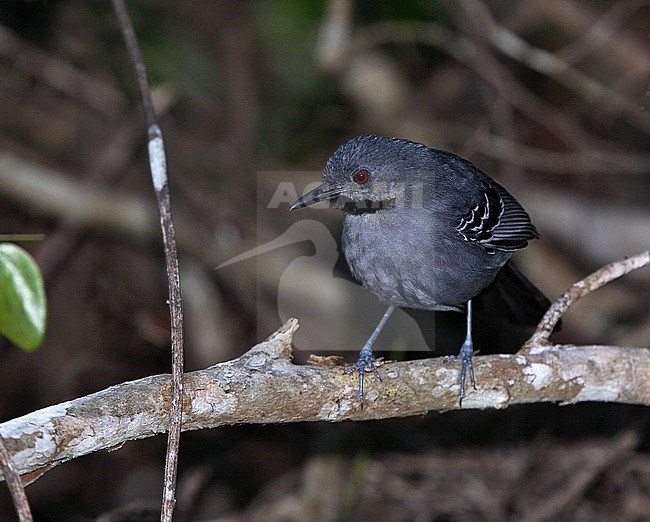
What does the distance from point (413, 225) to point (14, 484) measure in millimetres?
2096

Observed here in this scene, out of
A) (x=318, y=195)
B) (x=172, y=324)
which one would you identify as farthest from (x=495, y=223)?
(x=172, y=324)

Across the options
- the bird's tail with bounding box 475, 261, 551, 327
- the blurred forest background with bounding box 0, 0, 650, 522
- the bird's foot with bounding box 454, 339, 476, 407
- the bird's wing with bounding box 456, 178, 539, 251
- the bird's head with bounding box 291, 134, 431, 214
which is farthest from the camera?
the blurred forest background with bounding box 0, 0, 650, 522

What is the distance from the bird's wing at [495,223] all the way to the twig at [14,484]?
228cm

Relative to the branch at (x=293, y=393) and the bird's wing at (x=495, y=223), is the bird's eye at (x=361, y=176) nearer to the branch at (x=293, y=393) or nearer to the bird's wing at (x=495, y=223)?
the bird's wing at (x=495, y=223)

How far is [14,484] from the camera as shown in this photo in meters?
2.22

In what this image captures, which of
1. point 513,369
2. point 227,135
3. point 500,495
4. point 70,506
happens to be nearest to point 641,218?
point 500,495

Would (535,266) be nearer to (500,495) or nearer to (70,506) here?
(500,495)

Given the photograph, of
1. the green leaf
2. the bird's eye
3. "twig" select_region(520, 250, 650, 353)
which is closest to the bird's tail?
"twig" select_region(520, 250, 650, 353)

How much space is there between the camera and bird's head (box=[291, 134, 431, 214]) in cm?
361

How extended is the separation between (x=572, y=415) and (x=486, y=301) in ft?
5.95

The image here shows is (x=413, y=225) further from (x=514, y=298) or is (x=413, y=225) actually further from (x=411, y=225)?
(x=514, y=298)

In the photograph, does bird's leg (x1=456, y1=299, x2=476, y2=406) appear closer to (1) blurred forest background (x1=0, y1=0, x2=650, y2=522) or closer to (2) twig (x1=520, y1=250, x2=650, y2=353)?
(2) twig (x1=520, y1=250, x2=650, y2=353)

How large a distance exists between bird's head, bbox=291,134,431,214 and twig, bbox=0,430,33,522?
5.66 feet

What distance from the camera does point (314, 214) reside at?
19.8 ft
